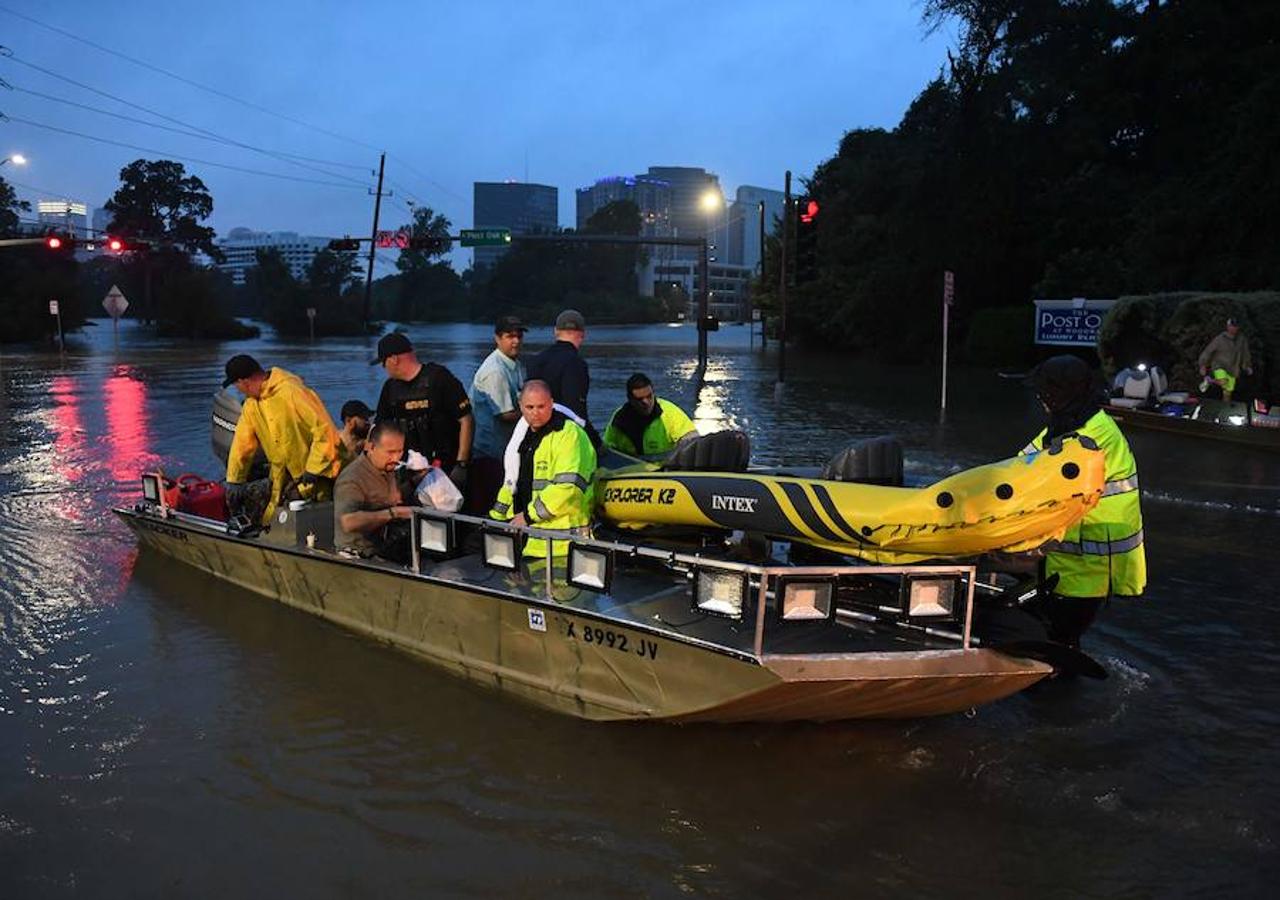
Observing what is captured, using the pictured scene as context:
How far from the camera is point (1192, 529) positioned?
9.48 meters

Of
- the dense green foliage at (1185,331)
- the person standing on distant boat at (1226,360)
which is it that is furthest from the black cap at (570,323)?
the dense green foliage at (1185,331)

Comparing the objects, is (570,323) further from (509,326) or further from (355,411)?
(355,411)

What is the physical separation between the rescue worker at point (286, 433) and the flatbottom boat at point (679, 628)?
2.78 feet

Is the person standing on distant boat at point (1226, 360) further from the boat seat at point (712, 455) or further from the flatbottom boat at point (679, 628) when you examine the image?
the boat seat at point (712, 455)

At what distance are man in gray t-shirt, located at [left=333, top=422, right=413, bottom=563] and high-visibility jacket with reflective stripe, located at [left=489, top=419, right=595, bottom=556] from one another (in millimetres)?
938

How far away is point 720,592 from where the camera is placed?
4398mm

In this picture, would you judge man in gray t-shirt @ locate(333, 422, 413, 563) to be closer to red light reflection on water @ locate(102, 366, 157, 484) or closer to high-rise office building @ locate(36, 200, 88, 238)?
red light reflection on water @ locate(102, 366, 157, 484)

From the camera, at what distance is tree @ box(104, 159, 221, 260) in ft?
294

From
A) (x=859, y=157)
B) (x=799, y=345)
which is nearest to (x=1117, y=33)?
(x=859, y=157)

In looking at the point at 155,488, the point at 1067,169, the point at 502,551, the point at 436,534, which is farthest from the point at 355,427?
the point at 1067,169

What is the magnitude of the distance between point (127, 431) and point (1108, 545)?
15.7m

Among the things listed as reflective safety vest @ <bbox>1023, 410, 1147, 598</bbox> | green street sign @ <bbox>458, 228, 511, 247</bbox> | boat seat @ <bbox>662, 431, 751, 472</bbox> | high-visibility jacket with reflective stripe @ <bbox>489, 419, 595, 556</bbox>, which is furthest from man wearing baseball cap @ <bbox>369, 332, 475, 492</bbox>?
green street sign @ <bbox>458, 228, 511, 247</bbox>

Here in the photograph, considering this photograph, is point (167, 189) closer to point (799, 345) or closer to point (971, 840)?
point (799, 345)

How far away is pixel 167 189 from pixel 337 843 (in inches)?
3978
